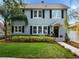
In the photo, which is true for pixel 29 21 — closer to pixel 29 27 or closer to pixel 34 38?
pixel 29 27

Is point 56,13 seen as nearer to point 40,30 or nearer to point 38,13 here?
point 38,13

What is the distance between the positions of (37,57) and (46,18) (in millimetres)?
29848

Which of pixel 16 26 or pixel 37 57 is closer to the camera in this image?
pixel 37 57

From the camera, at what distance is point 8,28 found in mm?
49312

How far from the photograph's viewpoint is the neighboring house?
158ft

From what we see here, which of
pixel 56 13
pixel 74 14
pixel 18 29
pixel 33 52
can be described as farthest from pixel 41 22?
pixel 74 14

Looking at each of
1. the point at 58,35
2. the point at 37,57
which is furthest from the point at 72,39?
the point at 37,57

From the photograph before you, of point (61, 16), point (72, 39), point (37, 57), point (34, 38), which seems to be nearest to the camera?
point (37, 57)

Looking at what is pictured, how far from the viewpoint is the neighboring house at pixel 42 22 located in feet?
158

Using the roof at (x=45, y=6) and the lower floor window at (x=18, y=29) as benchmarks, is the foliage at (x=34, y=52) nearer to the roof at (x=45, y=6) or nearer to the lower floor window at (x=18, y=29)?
the lower floor window at (x=18, y=29)

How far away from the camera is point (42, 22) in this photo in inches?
1923

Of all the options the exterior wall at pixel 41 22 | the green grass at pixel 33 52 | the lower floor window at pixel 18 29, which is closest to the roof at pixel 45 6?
the exterior wall at pixel 41 22

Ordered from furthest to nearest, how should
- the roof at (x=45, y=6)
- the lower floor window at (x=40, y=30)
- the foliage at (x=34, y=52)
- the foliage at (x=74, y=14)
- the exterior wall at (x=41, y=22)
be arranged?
1. the exterior wall at (x=41, y=22)
2. the roof at (x=45, y=6)
3. the lower floor window at (x=40, y=30)
4. the foliage at (x=34, y=52)
5. the foliage at (x=74, y=14)

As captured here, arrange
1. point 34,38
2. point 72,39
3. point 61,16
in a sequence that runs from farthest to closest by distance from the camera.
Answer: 1. point 61,16
2. point 72,39
3. point 34,38
